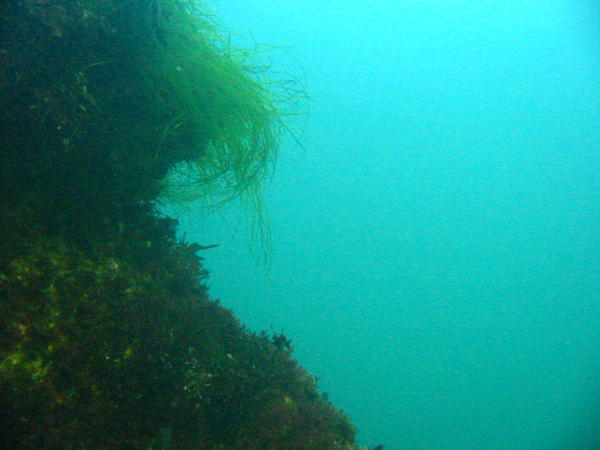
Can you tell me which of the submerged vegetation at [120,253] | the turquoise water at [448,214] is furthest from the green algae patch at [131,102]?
the turquoise water at [448,214]

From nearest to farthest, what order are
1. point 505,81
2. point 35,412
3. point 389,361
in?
1. point 35,412
2. point 389,361
3. point 505,81

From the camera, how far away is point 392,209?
153 ft

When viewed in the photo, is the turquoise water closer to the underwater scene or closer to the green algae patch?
the underwater scene

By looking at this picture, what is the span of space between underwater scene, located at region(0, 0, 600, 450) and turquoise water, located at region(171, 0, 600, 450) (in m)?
0.30

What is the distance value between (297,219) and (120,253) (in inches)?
1338

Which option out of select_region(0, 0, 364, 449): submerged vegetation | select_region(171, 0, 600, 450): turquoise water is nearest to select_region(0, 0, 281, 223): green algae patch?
select_region(0, 0, 364, 449): submerged vegetation

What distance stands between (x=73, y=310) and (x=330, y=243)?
35.6 metres

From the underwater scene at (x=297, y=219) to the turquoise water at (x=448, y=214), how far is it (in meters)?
0.30

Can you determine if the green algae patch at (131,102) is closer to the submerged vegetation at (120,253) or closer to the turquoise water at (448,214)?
the submerged vegetation at (120,253)

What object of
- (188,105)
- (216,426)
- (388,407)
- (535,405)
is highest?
(535,405)

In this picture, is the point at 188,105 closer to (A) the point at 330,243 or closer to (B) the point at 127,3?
(B) the point at 127,3

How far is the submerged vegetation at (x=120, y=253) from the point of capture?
2.11 m

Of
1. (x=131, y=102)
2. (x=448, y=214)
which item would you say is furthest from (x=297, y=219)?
(x=131, y=102)

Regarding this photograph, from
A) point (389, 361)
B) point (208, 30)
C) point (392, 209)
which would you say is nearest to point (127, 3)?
point (208, 30)
